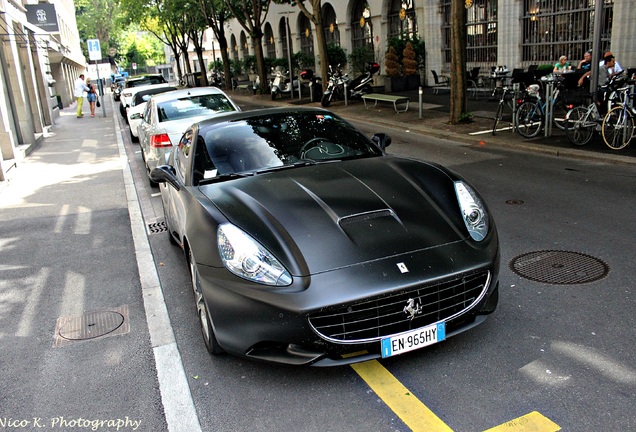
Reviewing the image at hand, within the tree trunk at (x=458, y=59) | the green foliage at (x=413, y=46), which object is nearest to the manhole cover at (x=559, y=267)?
the tree trunk at (x=458, y=59)

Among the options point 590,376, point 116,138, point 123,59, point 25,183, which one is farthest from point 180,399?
point 123,59

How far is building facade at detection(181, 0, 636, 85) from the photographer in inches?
695

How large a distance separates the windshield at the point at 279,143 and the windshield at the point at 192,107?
545 cm

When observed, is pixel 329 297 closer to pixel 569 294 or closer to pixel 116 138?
pixel 569 294

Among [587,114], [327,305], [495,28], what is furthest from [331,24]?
[327,305]

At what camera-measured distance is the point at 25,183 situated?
39.8 feet

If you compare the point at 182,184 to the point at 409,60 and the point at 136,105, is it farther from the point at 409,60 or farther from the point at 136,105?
the point at 409,60

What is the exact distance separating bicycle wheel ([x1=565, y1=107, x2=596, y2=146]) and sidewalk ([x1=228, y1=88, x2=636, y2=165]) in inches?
6.0

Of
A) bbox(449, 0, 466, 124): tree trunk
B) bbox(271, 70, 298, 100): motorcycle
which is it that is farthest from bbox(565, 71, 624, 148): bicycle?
bbox(271, 70, 298, 100): motorcycle

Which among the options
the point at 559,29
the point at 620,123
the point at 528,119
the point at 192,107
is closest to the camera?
the point at 620,123

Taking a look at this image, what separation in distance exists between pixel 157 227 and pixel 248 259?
470 cm

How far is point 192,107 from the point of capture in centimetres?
1084

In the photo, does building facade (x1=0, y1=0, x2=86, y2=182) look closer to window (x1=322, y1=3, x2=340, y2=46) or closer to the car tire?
the car tire

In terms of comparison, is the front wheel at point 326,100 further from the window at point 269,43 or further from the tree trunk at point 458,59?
the window at point 269,43
